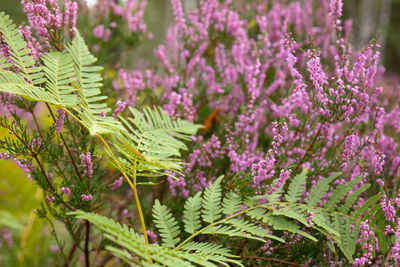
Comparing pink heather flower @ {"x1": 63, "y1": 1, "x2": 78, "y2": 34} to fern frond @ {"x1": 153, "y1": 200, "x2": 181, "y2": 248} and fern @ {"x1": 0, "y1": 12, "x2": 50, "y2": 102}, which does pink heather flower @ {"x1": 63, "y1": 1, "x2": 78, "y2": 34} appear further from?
fern frond @ {"x1": 153, "y1": 200, "x2": 181, "y2": 248}

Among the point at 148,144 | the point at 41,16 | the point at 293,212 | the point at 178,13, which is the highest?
the point at 41,16

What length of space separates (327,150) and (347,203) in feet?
1.37

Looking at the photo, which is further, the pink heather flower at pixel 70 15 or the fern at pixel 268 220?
the pink heather flower at pixel 70 15

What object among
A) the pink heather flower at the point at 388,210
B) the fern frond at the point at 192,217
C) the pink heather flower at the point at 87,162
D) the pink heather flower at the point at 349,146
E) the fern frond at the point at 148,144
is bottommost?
the pink heather flower at the point at 388,210

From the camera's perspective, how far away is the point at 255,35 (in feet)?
8.85

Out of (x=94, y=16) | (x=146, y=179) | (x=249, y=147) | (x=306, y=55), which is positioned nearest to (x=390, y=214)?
(x=306, y=55)

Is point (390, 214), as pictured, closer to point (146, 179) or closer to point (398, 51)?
point (146, 179)

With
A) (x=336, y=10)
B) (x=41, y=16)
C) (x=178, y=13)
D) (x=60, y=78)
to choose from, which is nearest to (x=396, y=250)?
(x=336, y=10)

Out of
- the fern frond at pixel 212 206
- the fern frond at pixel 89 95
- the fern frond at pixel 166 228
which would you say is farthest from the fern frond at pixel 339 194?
the fern frond at pixel 89 95

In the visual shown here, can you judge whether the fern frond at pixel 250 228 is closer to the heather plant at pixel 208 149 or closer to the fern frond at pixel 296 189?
the heather plant at pixel 208 149

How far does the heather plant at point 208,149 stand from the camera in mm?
1051

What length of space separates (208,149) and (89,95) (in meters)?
0.74

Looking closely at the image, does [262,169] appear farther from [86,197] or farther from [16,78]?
[16,78]

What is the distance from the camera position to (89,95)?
3.56ft
